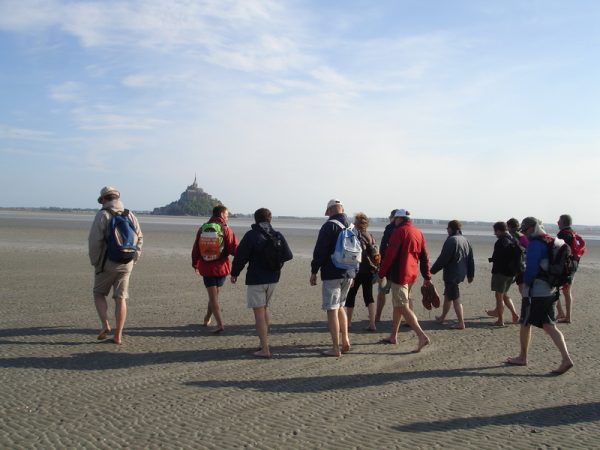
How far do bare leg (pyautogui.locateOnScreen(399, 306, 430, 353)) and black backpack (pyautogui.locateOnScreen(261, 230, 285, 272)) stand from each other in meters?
1.85

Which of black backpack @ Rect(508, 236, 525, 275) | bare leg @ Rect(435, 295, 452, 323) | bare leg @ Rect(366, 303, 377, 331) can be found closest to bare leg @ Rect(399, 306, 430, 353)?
bare leg @ Rect(366, 303, 377, 331)

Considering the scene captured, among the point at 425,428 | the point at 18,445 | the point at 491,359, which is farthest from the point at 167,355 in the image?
the point at 491,359

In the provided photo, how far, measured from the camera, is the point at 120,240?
7109 mm

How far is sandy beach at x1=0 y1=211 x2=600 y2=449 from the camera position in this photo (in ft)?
14.2

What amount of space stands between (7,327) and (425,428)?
6.58 meters

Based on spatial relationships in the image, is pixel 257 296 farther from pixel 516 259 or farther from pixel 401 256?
pixel 516 259

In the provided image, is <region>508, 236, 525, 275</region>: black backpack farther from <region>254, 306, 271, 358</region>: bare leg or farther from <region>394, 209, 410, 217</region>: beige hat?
<region>254, 306, 271, 358</region>: bare leg

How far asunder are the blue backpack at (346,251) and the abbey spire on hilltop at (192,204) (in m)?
130

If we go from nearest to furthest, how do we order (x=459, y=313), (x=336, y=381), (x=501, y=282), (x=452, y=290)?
(x=336, y=381) → (x=459, y=313) → (x=452, y=290) → (x=501, y=282)

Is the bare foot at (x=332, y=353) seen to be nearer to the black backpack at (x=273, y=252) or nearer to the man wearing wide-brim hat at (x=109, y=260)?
the black backpack at (x=273, y=252)

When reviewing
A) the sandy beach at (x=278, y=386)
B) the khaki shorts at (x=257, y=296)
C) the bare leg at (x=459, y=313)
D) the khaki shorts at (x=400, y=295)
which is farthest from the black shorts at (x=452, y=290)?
the khaki shorts at (x=257, y=296)

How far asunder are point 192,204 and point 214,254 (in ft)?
448

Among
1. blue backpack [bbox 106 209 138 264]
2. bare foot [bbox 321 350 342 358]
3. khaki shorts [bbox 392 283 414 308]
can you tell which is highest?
blue backpack [bbox 106 209 138 264]

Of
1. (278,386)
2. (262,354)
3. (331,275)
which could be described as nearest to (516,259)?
(331,275)
